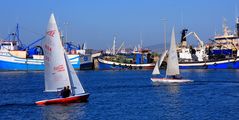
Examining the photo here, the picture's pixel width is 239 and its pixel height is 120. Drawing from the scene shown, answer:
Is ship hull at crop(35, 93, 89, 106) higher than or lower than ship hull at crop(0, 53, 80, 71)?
lower

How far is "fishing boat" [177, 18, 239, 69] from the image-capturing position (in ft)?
579

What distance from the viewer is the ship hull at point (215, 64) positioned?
6885 inches

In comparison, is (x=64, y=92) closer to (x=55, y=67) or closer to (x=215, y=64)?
(x=55, y=67)

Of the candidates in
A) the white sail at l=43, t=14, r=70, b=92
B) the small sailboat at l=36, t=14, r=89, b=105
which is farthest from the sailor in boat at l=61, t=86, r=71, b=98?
the white sail at l=43, t=14, r=70, b=92

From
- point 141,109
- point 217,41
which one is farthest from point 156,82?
point 217,41

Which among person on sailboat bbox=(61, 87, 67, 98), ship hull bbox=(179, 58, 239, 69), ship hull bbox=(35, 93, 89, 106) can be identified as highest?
ship hull bbox=(179, 58, 239, 69)

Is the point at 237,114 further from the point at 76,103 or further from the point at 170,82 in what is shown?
the point at 170,82

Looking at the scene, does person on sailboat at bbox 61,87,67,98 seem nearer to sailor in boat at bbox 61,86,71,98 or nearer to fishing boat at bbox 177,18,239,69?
sailor in boat at bbox 61,86,71,98

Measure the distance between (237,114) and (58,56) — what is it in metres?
18.5

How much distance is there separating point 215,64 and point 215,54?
1425cm

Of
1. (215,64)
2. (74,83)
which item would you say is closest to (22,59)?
(215,64)

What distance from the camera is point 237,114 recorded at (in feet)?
153

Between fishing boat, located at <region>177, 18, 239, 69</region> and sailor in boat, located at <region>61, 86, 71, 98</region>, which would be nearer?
sailor in boat, located at <region>61, 86, 71, 98</region>

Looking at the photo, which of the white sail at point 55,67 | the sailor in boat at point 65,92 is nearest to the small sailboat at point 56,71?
the white sail at point 55,67
